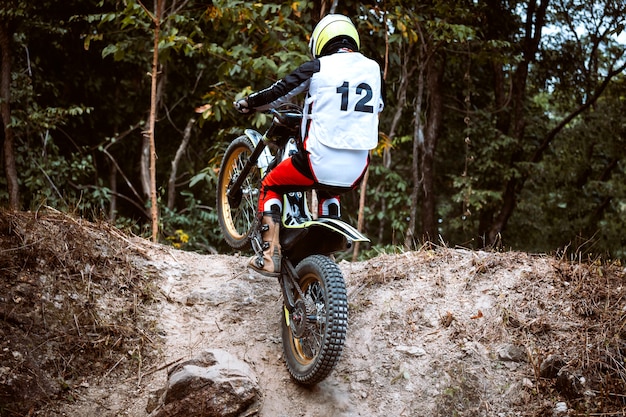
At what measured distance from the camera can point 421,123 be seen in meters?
10.9

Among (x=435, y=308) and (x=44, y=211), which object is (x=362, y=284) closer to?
(x=435, y=308)

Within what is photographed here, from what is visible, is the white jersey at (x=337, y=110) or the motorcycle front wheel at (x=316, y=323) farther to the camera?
the white jersey at (x=337, y=110)

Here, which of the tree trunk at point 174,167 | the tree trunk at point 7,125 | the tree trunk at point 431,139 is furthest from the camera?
Result: the tree trunk at point 174,167

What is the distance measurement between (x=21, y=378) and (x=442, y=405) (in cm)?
253

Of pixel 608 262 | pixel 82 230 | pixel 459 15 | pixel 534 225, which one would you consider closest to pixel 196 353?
pixel 82 230

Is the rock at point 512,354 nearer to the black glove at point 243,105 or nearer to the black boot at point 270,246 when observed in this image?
the black boot at point 270,246

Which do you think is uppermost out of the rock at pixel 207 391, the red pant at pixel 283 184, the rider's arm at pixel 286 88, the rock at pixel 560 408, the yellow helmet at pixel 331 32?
the yellow helmet at pixel 331 32

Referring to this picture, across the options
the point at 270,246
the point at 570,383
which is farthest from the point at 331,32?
the point at 570,383

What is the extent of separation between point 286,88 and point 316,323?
4.93 feet

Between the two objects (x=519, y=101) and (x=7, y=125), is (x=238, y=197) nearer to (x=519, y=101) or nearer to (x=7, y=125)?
(x=7, y=125)

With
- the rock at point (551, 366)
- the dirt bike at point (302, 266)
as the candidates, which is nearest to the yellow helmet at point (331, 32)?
the dirt bike at point (302, 266)

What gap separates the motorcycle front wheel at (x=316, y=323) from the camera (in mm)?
3799

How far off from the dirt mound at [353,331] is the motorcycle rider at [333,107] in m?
1.13

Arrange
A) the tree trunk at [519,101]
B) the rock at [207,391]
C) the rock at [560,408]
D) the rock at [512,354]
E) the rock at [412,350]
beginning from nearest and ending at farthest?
the rock at [560,408]
the rock at [207,391]
the rock at [512,354]
the rock at [412,350]
the tree trunk at [519,101]
